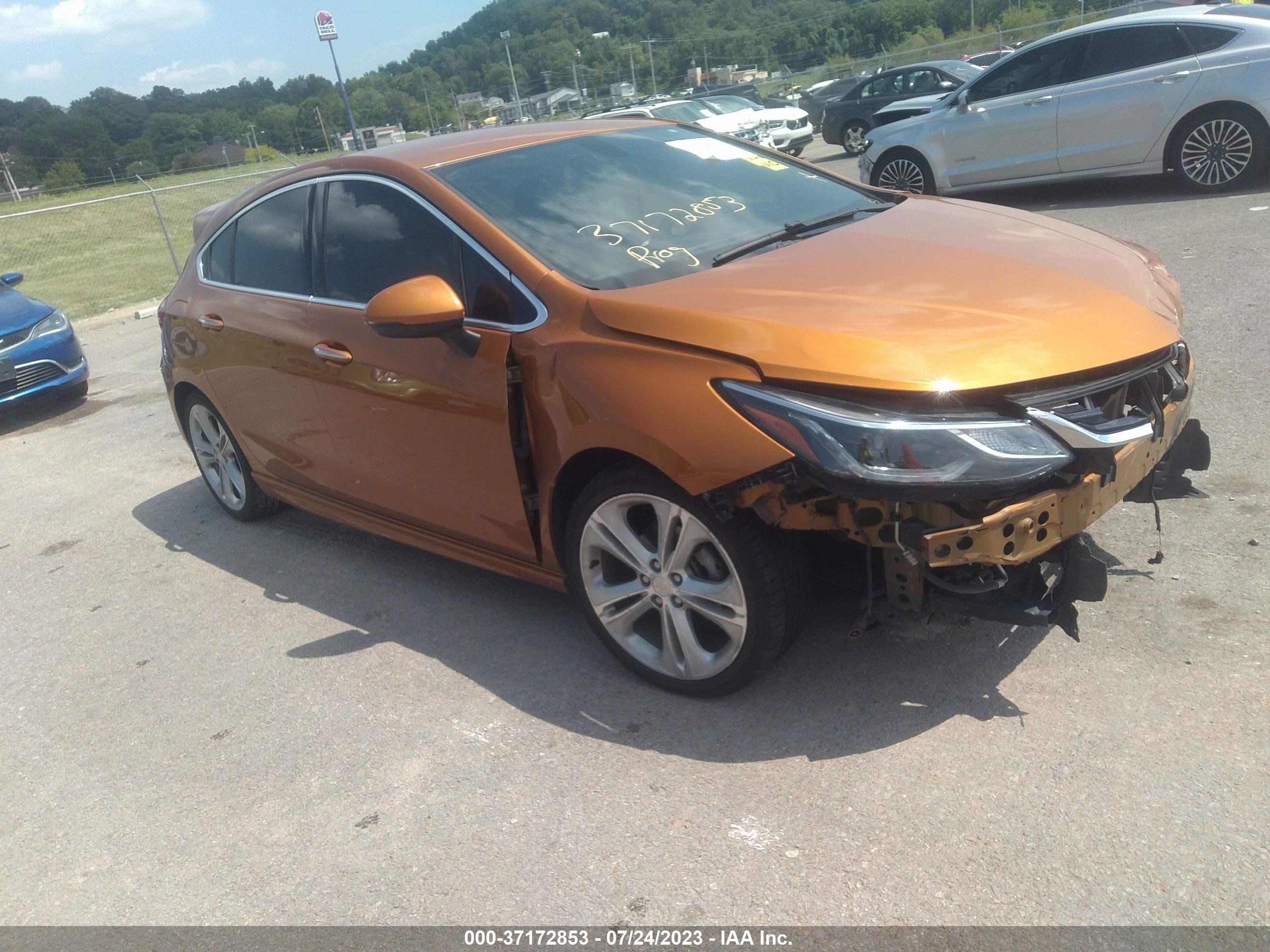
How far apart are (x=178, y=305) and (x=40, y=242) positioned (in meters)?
17.6

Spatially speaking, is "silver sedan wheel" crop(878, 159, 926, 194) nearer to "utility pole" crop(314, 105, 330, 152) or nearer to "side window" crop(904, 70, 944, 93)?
"side window" crop(904, 70, 944, 93)

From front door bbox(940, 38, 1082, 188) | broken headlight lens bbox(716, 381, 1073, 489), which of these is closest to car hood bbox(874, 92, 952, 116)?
front door bbox(940, 38, 1082, 188)

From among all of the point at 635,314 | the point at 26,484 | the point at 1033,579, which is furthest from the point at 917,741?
the point at 26,484

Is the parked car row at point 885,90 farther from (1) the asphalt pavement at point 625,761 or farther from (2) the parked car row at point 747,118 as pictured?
(1) the asphalt pavement at point 625,761

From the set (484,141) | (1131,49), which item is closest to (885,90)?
(1131,49)

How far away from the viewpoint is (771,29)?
65938mm

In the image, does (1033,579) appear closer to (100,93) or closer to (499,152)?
(499,152)

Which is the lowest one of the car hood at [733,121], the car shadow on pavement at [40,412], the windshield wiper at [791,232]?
the car shadow on pavement at [40,412]

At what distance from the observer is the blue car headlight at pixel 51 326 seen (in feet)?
30.6

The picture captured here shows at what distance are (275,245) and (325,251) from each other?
0.49 metres

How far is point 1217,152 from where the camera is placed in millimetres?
9406

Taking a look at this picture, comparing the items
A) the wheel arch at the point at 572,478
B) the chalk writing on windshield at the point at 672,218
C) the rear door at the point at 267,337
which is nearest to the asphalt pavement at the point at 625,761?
the wheel arch at the point at 572,478

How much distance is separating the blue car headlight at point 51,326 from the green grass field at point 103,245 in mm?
6388

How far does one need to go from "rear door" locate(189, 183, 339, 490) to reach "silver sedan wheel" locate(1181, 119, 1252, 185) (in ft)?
26.9
